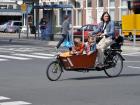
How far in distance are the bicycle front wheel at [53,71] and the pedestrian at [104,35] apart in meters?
1.29

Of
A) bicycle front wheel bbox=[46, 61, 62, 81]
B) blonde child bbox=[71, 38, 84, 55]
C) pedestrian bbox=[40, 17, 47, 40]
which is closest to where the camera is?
bicycle front wheel bbox=[46, 61, 62, 81]

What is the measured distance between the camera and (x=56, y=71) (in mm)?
16984

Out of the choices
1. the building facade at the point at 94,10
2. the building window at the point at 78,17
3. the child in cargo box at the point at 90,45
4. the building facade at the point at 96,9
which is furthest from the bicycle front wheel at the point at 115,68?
the building window at the point at 78,17

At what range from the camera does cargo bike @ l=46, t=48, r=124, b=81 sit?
55.7 ft

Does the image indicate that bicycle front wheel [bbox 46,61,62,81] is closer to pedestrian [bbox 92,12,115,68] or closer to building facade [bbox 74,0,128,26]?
pedestrian [bbox 92,12,115,68]

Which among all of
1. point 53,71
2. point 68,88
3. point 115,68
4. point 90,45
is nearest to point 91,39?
point 90,45

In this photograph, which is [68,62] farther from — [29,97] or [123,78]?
[29,97]

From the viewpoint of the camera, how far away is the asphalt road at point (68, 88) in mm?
12797

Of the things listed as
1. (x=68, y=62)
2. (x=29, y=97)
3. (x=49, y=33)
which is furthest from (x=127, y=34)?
(x=29, y=97)

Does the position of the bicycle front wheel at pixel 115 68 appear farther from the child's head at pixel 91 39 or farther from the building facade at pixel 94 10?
the building facade at pixel 94 10

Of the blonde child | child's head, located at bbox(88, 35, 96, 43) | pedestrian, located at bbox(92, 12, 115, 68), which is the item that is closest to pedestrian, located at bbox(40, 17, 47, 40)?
pedestrian, located at bbox(92, 12, 115, 68)

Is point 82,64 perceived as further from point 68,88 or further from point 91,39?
point 68,88

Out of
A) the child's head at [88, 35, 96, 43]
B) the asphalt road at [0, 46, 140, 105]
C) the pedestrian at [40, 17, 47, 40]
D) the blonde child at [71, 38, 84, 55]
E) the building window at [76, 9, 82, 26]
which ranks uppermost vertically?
the building window at [76, 9, 82, 26]

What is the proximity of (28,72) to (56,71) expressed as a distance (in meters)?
2.73
